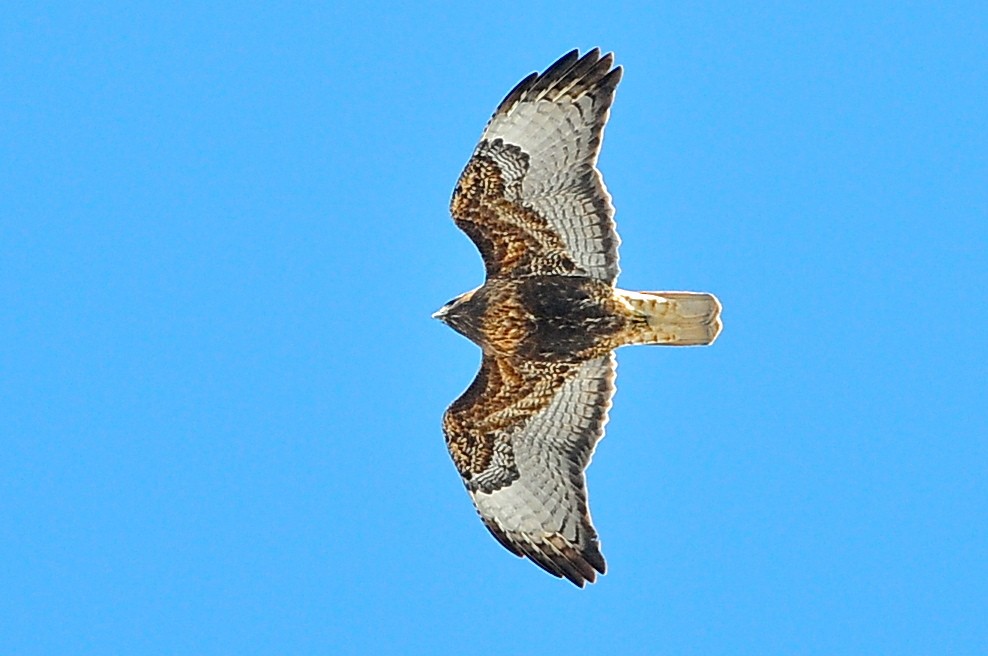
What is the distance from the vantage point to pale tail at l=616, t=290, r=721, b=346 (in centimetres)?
1432

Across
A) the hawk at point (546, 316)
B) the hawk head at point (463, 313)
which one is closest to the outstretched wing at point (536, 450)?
the hawk at point (546, 316)

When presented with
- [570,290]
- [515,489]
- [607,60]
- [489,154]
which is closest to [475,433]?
[515,489]

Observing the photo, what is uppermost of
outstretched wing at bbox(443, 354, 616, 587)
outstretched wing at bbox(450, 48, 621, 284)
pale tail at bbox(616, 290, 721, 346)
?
outstretched wing at bbox(450, 48, 621, 284)

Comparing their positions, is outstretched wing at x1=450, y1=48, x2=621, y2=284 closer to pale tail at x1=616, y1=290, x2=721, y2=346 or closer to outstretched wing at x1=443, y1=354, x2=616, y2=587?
pale tail at x1=616, y1=290, x2=721, y2=346

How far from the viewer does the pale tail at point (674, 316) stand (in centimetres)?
1432

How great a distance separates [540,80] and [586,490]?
145 inches

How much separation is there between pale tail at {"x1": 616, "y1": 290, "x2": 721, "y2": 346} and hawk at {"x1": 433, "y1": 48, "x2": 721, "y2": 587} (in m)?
0.01

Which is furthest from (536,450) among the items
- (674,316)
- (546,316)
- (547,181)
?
(547,181)

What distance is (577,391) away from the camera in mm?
14977

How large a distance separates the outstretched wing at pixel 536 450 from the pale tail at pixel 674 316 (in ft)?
1.95

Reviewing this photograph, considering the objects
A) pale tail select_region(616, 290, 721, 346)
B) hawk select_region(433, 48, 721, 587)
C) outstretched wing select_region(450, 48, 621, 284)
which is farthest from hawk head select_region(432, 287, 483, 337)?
pale tail select_region(616, 290, 721, 346)

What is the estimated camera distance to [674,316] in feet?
47.2

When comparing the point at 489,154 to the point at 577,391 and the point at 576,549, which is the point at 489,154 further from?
the point at 576,549

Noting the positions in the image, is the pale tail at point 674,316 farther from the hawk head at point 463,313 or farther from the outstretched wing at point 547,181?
the hawk head at point 463,313
